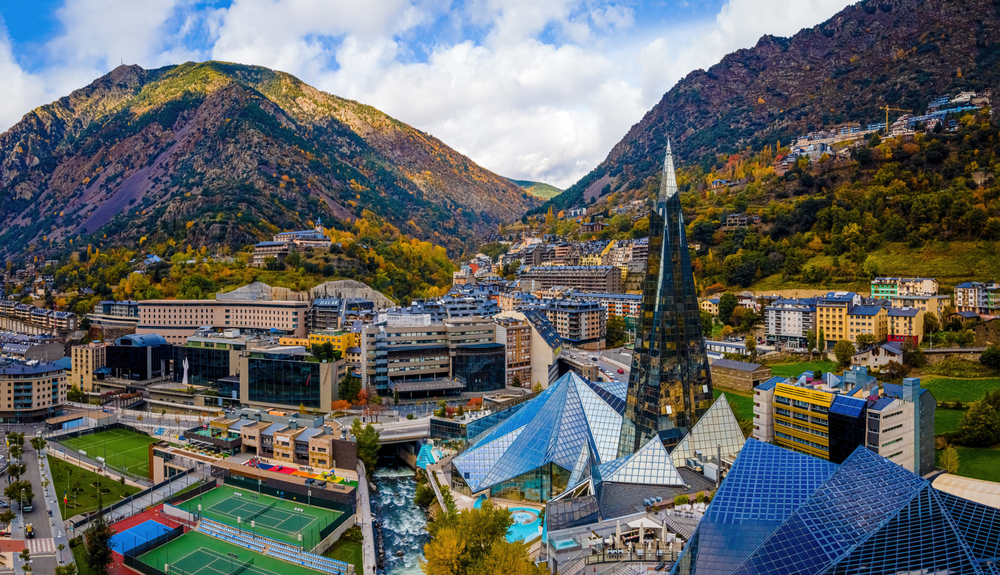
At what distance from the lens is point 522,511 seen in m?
35.1

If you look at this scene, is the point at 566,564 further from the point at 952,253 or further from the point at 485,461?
the point at 952,253

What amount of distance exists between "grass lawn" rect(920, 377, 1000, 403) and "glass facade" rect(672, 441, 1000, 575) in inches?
1172

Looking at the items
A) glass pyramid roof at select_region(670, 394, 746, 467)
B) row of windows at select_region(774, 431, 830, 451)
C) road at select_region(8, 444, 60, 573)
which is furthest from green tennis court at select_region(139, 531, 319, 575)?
row of windows at select_region(774, 431, 830, 451)

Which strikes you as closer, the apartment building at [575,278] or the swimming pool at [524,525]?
the swimming pool at [524,525]

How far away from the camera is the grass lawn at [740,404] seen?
47.6 metres

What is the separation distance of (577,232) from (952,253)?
252 feet

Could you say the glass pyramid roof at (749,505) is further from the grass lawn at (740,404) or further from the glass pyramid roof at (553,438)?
the grass lawn at (740,404)

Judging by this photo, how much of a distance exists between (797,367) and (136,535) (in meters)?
51.6

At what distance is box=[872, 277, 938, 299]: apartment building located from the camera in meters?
62.3

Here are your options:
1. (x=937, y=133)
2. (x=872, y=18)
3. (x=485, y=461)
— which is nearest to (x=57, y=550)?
(x=485, y=461)

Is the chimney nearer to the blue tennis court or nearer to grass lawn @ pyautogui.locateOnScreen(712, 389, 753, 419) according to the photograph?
grass lawn @ pyautogui.locateOnScreen(712, 389, 753, 419)

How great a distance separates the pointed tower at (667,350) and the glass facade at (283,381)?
29.5 metres

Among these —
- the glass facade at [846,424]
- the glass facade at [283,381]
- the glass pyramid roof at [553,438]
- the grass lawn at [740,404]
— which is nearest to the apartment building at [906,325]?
the grass lawn at [740,404]

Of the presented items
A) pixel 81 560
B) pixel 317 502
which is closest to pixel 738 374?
pixel 317 502
